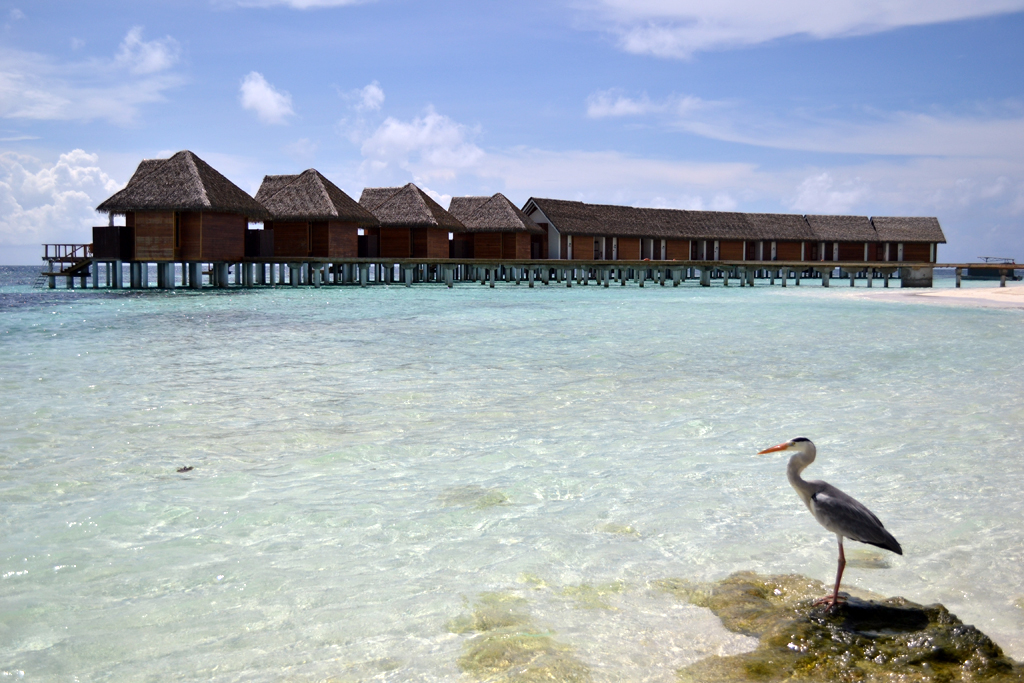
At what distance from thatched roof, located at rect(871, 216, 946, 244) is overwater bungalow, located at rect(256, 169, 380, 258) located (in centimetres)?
3494

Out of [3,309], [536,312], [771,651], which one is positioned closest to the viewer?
[771,651]

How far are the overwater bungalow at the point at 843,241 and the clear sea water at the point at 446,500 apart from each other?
1716 inches

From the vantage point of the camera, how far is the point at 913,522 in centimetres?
516

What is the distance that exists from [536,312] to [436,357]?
36.3ft

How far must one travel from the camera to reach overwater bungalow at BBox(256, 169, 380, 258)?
37.8m

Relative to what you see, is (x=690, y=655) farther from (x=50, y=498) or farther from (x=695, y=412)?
(x=695, y=412)

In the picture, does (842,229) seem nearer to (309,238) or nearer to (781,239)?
(781,239)

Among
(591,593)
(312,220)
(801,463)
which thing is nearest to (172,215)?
(312,220)

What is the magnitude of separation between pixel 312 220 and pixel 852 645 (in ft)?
121

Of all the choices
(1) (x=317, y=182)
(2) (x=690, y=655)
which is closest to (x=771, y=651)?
(2) (x=690, y=655)

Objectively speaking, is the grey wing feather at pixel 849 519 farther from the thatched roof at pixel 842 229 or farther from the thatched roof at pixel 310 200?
the thatched roof at pixel 842 229

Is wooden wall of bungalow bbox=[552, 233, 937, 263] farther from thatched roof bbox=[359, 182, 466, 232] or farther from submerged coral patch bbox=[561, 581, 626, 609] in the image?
submerged coral patch bbox=[561, 581, 626, 609]

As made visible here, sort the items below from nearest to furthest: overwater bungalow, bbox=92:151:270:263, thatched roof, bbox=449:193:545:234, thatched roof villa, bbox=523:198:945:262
A: 1. overwater bungalow, bbox=92:151:270:263
2. thatched roof, bbox=449:193:545:234
3. thatched roof villa, bbox=523:198:945:262

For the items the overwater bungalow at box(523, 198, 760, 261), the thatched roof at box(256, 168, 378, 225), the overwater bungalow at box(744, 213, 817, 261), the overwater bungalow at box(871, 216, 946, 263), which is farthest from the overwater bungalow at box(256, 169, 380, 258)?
the overwater bungalow at box(871, 216, 946, 263)
